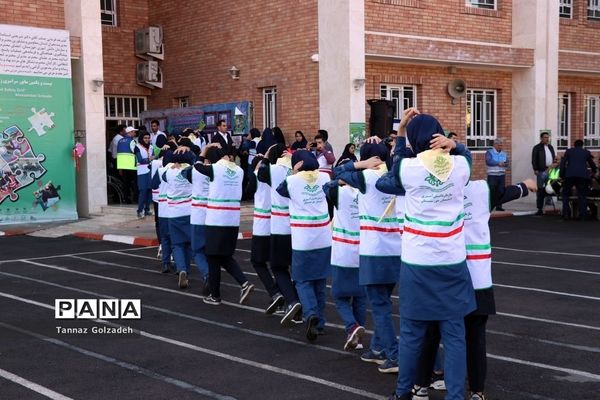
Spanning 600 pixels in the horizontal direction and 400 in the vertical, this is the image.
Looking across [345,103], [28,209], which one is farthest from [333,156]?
[28,209]

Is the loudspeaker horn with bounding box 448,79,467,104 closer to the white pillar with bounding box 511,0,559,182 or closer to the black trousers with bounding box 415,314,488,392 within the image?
the white pillar with bounding box 511,0,559,182

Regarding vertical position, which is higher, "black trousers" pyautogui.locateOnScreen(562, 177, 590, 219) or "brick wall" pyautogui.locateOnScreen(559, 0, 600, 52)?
"brick wall" pyautogui.locateOnScreen(559, 0, 600, 52)

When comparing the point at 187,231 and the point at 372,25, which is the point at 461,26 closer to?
the point at 372,25

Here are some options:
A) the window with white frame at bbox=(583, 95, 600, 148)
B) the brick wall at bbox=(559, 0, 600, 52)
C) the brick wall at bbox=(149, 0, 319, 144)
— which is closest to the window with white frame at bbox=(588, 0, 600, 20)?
the brick wall at bbox=(559, 0, 600, 52)

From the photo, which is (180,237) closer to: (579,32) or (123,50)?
(123,50)

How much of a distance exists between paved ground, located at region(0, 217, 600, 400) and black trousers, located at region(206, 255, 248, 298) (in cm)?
25

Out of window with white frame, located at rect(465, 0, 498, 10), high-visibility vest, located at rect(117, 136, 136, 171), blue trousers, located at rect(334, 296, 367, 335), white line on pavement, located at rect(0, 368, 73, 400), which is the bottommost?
white line on pavement, located at rect(0, 368, 73, 400)

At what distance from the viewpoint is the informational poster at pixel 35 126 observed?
18.4 m

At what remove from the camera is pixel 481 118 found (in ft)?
75.0

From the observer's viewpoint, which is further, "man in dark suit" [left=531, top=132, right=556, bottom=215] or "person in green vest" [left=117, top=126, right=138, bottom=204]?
"man in dark suit" [left=531, top=132, right=556, bottom=215]

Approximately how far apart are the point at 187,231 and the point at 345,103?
8.52m

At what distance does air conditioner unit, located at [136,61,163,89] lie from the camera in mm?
23547

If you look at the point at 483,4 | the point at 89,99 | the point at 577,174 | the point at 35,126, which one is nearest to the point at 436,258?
the point at 577,174

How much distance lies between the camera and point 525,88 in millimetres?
22969
